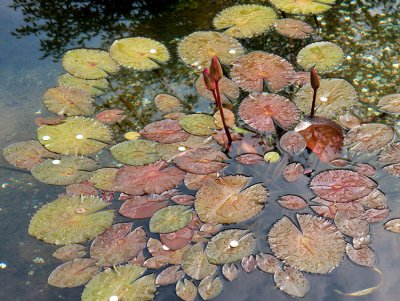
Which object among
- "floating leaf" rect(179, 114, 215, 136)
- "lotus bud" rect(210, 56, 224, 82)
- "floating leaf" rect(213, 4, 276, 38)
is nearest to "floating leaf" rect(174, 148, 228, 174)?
"floating leaf" rect(179, 114, 215, 136)

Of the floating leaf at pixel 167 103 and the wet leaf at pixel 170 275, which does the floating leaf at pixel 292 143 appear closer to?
the floating leaf at pixel 167 103

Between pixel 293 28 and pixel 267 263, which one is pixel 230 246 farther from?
pixel 293 28

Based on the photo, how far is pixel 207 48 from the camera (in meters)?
3.11

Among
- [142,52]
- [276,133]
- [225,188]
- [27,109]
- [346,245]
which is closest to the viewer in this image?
[346,245]

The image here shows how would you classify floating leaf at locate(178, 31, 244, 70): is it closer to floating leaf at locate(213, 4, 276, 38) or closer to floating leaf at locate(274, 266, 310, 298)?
floating leaf at locate(213, 4, 276, 38)

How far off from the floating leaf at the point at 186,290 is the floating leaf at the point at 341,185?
677mm

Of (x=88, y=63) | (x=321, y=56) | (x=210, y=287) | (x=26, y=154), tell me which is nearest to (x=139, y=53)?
(x=88, y=63)

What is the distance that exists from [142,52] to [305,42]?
892 mm

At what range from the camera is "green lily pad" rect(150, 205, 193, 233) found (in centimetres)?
229

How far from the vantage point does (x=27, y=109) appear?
2.89m

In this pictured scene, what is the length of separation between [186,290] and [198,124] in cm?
87

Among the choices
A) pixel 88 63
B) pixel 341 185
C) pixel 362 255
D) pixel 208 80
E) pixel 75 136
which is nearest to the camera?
pixel 362 255

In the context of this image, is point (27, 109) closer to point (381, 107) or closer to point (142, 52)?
point (142, 52)

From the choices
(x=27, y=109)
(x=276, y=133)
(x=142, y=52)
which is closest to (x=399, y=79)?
(x=276, y=133)
